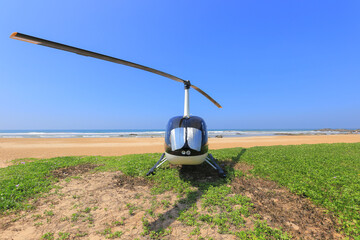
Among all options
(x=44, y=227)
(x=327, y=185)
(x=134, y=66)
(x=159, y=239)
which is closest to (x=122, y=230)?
(x=159, y=239)

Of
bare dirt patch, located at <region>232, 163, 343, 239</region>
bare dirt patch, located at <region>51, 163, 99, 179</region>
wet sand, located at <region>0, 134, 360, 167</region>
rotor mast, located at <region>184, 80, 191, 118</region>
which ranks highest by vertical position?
rotor mast, located at <region>184, 80, 191, 118</region>

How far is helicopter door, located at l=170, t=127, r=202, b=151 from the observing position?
489cm

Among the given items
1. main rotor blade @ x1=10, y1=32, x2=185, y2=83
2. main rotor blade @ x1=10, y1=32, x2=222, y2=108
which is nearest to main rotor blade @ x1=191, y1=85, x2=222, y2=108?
main rotor blade @ x1=10, y1=32, x2=222, y2=108

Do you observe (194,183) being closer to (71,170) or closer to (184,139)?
(184,139)

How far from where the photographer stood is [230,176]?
20.3ft

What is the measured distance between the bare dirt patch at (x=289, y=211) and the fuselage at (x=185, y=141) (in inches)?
70.0

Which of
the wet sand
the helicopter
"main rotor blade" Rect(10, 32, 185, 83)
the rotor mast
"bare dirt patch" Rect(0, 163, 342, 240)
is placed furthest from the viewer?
the wet sand

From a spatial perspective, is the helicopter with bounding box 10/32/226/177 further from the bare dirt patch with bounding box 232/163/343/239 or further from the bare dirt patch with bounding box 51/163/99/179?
the bare dirt patch with bounding box 51/163/99/179

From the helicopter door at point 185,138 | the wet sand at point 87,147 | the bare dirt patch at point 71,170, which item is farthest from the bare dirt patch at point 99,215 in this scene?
the wet sand at point 87,147

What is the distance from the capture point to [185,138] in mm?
4949

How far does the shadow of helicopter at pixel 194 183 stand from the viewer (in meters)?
3.79

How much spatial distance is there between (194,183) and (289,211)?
279cm

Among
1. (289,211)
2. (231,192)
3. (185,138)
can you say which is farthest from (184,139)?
(289,211)

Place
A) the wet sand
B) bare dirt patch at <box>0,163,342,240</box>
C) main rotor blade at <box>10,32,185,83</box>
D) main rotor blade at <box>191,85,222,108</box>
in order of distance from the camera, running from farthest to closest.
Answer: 1. the wet sand
2. main rotor blade at <box>191,85,222,108</box>
3. bare dirt patch at <box>0,163,342,240</box>
4. main rotor blade at <box>10,32,185,83</box>
